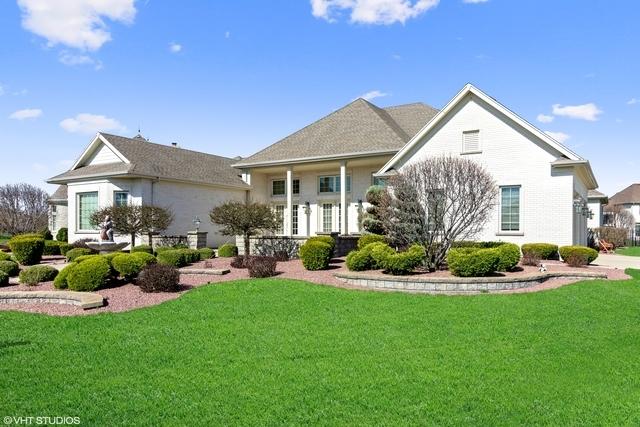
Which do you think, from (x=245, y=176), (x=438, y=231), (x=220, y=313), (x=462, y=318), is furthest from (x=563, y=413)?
(x=245, y=176)

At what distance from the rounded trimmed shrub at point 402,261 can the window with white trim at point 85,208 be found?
18789 millimetres

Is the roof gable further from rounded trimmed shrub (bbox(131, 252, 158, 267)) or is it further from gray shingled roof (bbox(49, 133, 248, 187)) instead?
gray shingled roof (bbox(49, 133, 248, 187))

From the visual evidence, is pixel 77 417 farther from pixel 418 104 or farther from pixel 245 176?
pixel 418 104

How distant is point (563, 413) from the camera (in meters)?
4.50

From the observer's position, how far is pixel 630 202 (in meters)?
52.0

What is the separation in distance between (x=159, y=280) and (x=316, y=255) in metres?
4.93

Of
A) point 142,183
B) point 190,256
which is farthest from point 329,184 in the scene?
point 190,256

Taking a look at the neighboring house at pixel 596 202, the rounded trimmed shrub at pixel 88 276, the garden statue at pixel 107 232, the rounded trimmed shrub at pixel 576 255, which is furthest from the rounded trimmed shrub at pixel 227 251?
the neighboring house at pixel 596 202

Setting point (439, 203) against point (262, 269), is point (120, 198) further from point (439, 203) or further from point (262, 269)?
point (439, 203)

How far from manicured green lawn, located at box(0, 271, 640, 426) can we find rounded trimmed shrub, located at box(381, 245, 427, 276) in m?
2.08

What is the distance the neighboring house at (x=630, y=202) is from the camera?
51.2 meters

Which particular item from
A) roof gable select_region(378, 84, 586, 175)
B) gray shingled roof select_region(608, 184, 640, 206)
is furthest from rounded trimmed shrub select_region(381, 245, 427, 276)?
gray shingled roof select_region(608, 184, 640, 206)

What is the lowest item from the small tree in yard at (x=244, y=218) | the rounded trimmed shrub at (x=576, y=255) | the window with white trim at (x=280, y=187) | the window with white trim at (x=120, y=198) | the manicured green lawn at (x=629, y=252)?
the manicured green lawn at (x=629, y=252)

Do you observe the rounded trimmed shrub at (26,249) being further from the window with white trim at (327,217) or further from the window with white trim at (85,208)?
the window with white trim at (327,217)
